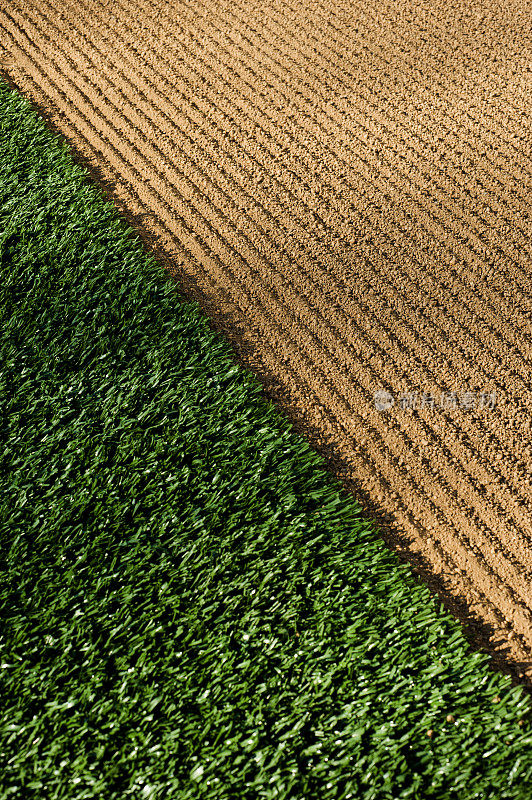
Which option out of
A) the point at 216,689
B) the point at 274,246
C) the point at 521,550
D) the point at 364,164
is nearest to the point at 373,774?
the point at 216,689

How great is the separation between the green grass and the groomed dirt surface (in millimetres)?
260

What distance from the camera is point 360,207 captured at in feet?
12.6

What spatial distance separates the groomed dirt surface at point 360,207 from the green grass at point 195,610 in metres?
0.26

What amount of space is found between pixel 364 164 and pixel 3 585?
3.11 metres

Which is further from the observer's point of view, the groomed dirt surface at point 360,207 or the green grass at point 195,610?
the groomed dirt surface at point 360,207

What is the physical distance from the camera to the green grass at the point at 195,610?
79.1 inches

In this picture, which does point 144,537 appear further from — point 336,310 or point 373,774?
point 336,310

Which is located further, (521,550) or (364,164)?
(364,164)

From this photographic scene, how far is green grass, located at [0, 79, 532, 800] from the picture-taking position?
6.59 feet

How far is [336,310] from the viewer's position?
3.39 m

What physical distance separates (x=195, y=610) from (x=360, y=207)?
8.27 feet

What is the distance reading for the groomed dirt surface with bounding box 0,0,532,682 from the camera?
9.27 feet

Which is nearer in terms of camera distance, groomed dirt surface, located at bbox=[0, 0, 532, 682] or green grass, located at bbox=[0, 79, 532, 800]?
green grass, located at bbox=[0, 79, 532, 800]

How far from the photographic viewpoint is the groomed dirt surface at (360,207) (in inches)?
111
